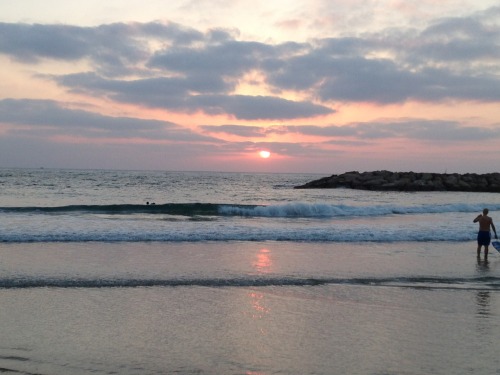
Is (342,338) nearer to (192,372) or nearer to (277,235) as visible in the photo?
(192,372)

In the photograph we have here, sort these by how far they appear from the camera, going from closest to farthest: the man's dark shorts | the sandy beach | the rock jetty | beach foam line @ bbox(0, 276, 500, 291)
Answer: the sandy beach, beach foam line @ bbox(0, 276, 500, 291), the man's dark shorts, the rock jetty

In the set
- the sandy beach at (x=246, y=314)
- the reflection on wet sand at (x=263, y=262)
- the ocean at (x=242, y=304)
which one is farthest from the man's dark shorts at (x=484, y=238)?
the reflection on wet sand at (x=263, y=262)

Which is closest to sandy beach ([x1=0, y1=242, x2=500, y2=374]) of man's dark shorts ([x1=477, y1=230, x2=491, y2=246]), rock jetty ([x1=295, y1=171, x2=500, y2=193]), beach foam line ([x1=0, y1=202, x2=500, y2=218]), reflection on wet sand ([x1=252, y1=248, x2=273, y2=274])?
reflection on wet sand ([x1=252, y1=248, x2=273, y2=274])

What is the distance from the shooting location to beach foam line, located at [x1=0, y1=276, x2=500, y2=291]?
9.41 m

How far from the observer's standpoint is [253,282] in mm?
9922

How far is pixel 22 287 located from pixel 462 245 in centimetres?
1356

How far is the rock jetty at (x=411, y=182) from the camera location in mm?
50844

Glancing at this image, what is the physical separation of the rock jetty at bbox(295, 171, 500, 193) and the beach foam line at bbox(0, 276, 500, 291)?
41.4 metres

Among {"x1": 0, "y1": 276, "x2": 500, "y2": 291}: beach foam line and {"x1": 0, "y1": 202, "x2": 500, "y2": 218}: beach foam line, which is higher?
{"x1": 0, "y1": 202, "x2": 500, "y2": 218}: beach foam line

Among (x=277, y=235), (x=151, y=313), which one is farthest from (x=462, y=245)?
(x=151, y=313)

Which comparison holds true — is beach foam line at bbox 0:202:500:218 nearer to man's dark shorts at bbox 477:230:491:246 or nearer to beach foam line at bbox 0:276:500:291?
man's dark shorts at bbox 477:230:491:246

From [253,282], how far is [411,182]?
44.9 metres

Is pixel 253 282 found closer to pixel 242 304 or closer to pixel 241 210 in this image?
pixel 242 304

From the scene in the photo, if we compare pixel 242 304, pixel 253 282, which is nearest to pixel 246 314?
pixel 242 304
